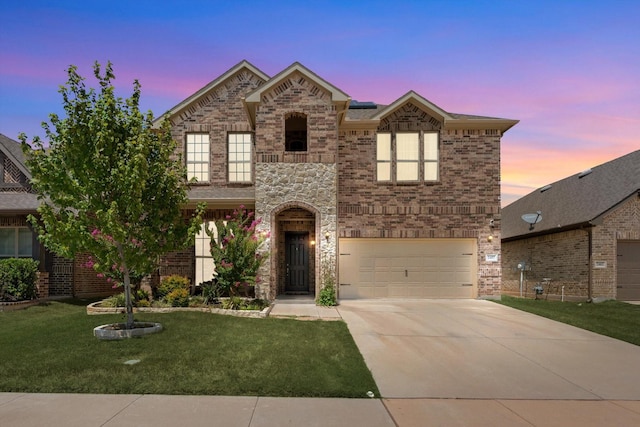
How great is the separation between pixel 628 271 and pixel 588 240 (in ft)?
6.67

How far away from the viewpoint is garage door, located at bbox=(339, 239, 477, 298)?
53.3 feet

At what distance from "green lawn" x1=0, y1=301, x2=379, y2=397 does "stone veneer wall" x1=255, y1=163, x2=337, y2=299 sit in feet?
14.0

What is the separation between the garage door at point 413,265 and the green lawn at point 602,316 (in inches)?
71.3

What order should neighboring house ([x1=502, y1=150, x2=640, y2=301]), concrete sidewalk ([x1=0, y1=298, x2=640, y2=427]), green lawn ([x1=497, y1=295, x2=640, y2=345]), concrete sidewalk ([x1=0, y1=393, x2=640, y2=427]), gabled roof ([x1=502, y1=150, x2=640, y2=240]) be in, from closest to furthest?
concrete sidewalk ([x1=0, y1=393, x2=640, y2=427]) < concrete sidewalk ([x1=0, y1=298, x2=640, y2=427]) < green lawn ([x1=497, y1=295, x2=640, y2=345]) < neighboring house ([x1=502, y1=150, x2=640, y2=301]) < gabled roof ([x1=502, y1=150, x2=640, y2=240])

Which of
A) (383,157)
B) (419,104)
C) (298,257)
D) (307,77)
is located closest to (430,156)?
(383,157)

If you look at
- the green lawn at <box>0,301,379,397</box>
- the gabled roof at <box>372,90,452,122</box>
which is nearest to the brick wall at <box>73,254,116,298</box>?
the green lawn at <box>0,301,379,397</box>

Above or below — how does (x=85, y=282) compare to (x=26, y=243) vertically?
below

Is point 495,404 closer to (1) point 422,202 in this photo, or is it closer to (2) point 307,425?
(2) point 307,425

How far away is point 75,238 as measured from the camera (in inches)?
347

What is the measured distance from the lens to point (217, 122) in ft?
57.2

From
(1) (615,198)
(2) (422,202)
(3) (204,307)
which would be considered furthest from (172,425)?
(1) (615,198)

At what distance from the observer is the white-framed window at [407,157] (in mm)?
16281

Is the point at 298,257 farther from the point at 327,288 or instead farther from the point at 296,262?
the point at 327,288

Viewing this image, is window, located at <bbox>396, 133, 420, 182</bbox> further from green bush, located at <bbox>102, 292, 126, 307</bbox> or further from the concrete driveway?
green bush, located at <bbox>102, 292, 126, 307</bbox>
